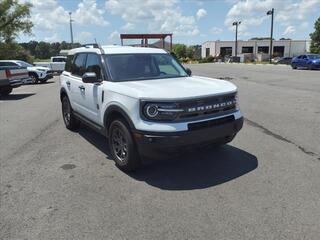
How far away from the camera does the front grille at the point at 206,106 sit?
4716 millimetres

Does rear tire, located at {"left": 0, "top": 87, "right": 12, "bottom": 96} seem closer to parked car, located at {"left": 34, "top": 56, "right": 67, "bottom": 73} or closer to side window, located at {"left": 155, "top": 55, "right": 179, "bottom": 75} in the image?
side window, located at {"left": 155, "top": 55, "right": 179, "bottom": 75}

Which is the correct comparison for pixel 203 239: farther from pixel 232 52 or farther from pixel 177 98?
pixel 232 52

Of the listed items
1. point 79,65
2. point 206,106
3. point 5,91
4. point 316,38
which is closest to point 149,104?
point 206,106

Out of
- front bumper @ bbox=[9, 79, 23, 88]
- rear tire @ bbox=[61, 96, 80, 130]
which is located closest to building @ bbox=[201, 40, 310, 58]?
front bumper @ bbox=[9, 79, 23, 88]

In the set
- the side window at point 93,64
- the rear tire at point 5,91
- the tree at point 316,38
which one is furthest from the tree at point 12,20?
the tree at point 316,38

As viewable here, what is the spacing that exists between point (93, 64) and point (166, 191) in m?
2.97

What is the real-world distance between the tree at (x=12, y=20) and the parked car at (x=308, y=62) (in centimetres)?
3427

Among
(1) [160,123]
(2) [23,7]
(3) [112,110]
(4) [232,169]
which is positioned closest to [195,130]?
(1) [160,123]

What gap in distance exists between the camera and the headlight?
4.66 metres

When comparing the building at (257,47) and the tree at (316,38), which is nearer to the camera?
the tree at (316,38)

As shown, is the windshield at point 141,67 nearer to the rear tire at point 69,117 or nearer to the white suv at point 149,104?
the white suv at point 149,104

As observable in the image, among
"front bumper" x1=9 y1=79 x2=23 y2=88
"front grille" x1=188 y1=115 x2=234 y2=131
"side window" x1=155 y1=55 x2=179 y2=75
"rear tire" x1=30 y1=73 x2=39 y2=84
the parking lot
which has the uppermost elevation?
"side window" x1=155 y1=55 x2=179 y2=75

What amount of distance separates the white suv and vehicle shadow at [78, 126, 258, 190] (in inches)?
15.1

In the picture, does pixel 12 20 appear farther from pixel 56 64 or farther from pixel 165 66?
pixel 165 66
